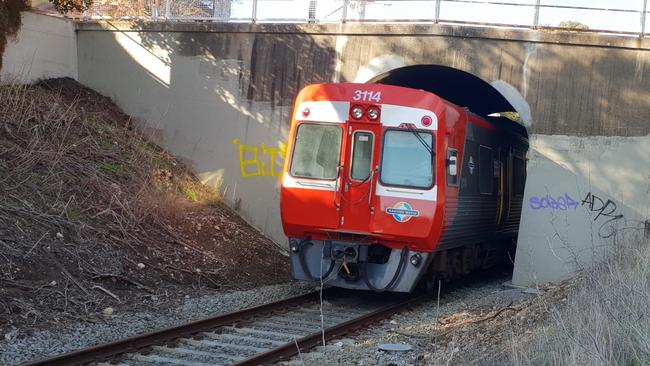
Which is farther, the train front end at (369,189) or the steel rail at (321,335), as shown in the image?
the train front end at (369,189)

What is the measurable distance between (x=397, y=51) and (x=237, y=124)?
367cm

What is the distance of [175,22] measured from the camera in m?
16.2

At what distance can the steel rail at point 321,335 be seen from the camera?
7.38 meters

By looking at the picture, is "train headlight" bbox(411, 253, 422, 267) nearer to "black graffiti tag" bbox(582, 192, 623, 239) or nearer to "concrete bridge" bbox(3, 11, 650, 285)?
"concrete bridge" bbox(3, 11, 650, 285)

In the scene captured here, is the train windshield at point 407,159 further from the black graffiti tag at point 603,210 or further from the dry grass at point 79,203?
the black graffiti tag at point 603,210

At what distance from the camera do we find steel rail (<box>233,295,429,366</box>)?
738cm

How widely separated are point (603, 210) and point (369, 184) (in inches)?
209

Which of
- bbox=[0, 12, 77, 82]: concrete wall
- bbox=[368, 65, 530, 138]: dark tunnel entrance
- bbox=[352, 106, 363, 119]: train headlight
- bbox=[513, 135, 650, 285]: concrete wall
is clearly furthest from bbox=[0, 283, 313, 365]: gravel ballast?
bbox=[0, 12, 77, 82]: concrete wall

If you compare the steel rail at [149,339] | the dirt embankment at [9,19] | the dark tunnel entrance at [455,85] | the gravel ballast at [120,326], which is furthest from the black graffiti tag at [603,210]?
the dirt embankment at [9,19]

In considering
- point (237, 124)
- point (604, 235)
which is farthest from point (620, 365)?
point (237, 124)

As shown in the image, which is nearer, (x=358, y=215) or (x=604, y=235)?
(x=358, y=215)

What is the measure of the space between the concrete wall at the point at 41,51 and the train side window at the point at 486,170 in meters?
9.28

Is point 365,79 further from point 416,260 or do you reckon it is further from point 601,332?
point 601,332

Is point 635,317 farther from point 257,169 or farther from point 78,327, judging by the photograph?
point 257,169
